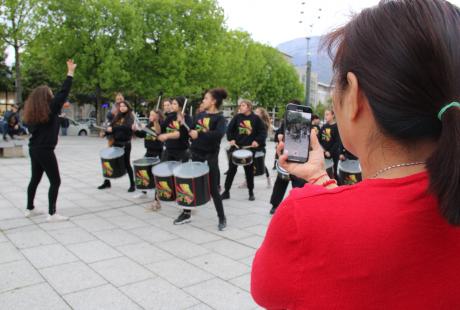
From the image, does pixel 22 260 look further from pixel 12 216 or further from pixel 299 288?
pixel 299 288

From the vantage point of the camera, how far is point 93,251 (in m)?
4.44

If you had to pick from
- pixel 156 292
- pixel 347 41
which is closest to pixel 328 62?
pixel 347 41

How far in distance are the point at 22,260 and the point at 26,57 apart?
78.1 ft

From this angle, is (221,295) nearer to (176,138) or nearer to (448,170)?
(448,170)

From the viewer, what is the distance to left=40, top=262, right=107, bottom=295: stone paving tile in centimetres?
348

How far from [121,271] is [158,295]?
0.69m

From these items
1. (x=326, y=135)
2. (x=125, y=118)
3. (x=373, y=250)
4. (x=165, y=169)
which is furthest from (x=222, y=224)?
(x=373, y=250)

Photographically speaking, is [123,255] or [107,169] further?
[107,169]

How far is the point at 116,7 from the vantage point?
78.1 ft

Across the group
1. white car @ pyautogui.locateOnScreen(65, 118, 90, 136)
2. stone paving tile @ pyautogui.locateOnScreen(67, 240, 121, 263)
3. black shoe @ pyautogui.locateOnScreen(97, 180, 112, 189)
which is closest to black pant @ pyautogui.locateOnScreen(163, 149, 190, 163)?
stone paving tile @ pyautogui.locateOnScreen(67, 240, 121, 263)

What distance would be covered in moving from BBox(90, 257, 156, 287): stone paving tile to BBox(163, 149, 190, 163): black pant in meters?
2.32

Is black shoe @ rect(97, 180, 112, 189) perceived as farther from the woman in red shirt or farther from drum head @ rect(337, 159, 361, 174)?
the woman in red shirt

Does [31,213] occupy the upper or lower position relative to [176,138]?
lower

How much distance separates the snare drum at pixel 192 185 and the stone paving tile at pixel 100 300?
6.28 feet
